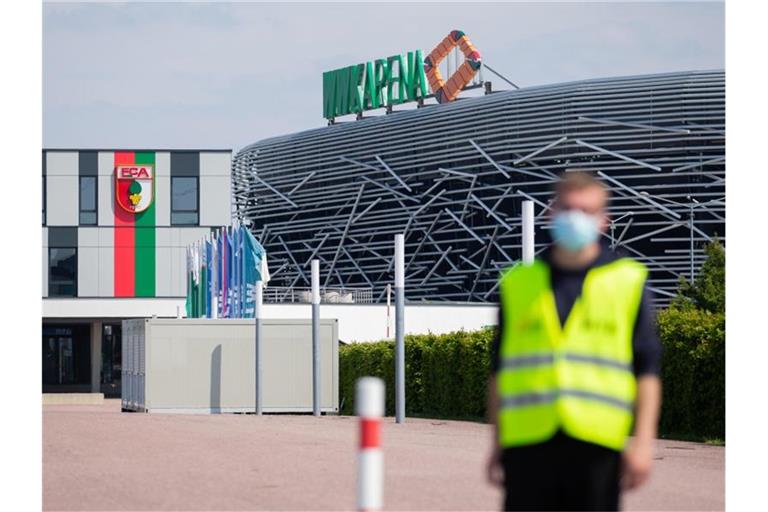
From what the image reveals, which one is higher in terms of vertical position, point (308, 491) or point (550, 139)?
point (550, 139)

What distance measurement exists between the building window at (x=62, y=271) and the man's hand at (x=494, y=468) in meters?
57.4

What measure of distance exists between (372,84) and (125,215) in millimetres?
23044

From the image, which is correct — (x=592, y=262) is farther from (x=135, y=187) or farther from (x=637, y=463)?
(x=135, y=187)

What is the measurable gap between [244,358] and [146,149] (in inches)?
1231

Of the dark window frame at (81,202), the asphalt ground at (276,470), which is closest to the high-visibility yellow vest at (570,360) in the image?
the asphalt ground at (276,470)

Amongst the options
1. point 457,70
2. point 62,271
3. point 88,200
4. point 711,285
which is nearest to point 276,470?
point 711,285

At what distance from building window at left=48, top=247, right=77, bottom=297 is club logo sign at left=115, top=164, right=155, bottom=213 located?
296cm

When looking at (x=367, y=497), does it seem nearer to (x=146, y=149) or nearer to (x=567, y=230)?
(x=567, y=230)

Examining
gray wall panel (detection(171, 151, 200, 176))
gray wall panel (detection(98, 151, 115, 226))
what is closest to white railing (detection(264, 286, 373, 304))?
gray wall panel (detection(171, 151, 200, 176))

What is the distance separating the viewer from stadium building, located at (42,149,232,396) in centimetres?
6119

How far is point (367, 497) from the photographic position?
455cm

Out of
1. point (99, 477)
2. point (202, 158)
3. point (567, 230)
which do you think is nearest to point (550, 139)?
point (202, 158)

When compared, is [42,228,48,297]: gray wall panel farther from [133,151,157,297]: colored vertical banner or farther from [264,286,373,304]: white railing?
[264,286,373,304]: white railing

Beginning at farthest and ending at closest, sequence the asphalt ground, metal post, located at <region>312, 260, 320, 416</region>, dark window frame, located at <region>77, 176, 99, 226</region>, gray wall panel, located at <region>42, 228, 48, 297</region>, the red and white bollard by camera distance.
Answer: dark window frame, located at <region>77, 176, 99, 226</region>
gray wall panel, located at <region>42, 228, 48, 297</region>
metal post, located at <region>312, 260, 320, 416</region>
the asphalt ground
the red and white bollard
